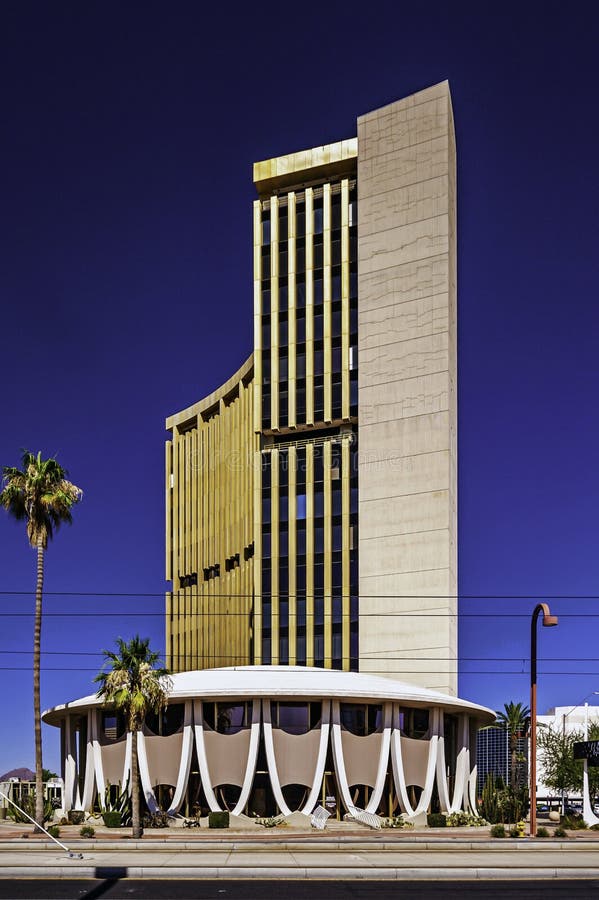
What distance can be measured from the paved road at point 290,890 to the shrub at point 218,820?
94.5 feet

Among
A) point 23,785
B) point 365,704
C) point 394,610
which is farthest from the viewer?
point 23,785

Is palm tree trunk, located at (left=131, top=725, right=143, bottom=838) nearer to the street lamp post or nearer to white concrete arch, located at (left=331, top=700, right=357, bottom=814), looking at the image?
white concrete arch, located at (left=331, top=700, right=357, bottom=814)

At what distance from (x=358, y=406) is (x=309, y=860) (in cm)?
5699

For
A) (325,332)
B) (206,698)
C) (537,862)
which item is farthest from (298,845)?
(325,332)

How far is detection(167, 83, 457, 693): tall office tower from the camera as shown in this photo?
269ft

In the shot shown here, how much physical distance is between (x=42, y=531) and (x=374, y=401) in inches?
1465

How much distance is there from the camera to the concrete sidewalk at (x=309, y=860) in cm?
2914

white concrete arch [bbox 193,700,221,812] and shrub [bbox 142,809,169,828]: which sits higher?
white concrete arch [bbox 193,700,221,812]

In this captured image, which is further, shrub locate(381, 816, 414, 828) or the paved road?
shrub locate(381, 816, 414, 828)

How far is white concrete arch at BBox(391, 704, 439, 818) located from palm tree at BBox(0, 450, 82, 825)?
69.4 ft

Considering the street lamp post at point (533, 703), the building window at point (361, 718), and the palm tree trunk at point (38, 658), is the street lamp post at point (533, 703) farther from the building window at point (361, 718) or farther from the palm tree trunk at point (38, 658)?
the palm tree trunk at point (38, 658)

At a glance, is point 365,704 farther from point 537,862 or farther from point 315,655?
point 537,862

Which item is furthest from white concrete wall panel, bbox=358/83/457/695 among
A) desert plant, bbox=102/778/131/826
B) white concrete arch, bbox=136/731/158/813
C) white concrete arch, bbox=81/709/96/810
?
white concrete arch, bbox=136/731/158/813

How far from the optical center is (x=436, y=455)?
3260 inches
